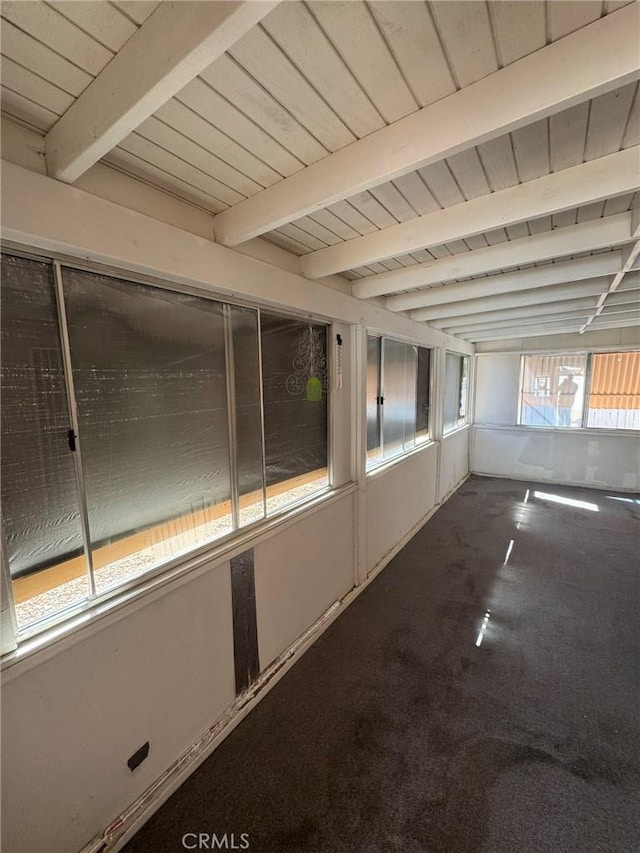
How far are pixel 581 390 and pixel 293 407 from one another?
5.37m

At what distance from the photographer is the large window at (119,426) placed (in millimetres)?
1096

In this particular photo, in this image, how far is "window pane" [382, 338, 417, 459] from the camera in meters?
3.30

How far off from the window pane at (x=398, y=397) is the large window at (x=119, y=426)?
1564 millimetres

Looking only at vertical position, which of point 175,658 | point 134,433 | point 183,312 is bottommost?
point 175,658

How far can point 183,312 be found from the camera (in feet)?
5.03

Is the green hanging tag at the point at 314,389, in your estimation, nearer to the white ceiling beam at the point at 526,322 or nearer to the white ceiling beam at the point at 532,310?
the white ceiling beam at the point at 532,310

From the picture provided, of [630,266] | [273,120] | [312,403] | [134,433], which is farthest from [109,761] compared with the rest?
[630,266]

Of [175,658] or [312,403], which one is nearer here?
[175,658]

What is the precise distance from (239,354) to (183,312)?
0.34 m

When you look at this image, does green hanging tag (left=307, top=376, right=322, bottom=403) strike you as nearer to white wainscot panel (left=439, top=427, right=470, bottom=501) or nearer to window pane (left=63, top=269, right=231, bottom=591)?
window pane (left=63, top=269, right=231, bottom=591)

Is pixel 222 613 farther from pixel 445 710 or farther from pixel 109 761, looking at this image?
pixel 445 710

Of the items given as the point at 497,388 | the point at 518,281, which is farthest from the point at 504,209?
the point at 497,388

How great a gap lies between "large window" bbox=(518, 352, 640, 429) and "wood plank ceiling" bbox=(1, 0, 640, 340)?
176 inches

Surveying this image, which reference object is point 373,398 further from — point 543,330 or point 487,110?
point 543,330
